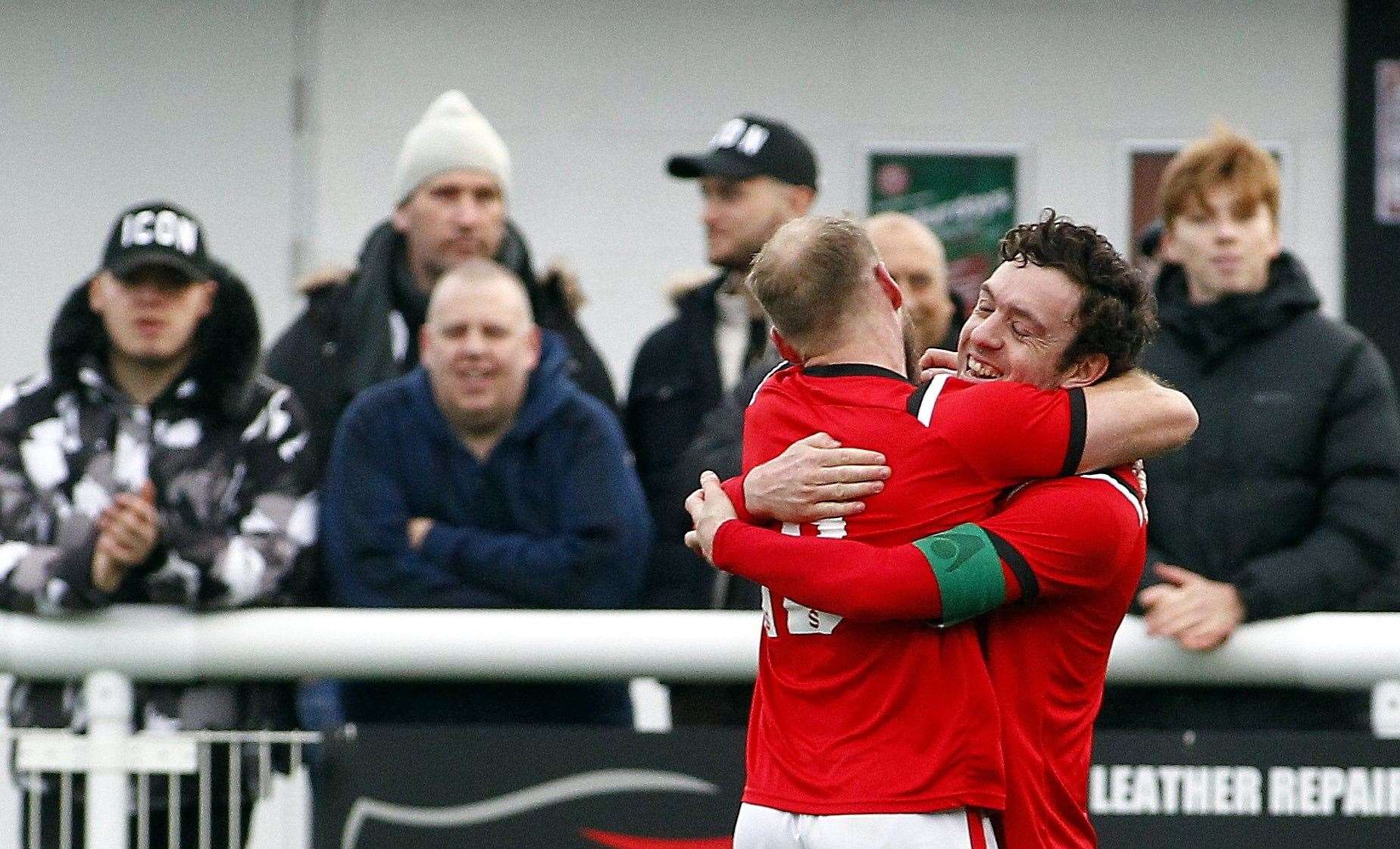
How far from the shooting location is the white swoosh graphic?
4.25 meters

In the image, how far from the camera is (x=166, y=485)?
4.55 metres

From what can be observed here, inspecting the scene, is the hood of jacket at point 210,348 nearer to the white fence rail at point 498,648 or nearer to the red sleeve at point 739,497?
the white fence rail at point 498,648

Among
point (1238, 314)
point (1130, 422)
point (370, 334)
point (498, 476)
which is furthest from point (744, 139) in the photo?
point (1130, 422)

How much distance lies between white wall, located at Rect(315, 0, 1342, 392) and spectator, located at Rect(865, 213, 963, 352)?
3267mm

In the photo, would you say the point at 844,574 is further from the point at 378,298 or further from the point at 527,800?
the point at 378,298

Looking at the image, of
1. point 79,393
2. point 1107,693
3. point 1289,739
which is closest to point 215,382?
point 79,393

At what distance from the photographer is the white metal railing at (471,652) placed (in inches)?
169

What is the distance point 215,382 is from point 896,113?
4.36 metres

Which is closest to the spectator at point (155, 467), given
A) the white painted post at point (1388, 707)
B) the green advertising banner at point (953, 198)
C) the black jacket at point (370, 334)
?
the black jacket at point (370, 334)

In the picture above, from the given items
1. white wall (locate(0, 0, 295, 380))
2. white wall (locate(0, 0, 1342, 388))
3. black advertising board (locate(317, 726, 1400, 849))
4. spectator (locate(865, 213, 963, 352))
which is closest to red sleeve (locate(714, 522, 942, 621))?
black advertising board (locate(317, 726, 1400, 849))

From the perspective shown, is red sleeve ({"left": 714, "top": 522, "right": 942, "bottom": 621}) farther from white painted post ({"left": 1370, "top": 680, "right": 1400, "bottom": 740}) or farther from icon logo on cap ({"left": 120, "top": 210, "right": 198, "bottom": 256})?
icon logo on cap ({"left": 120, "top": 210, "right": 198, "bottom": 256})

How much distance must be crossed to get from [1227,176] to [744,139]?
4.04ft

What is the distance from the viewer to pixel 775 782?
3.01 metres

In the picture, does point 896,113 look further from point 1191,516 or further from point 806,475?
point 806,475
